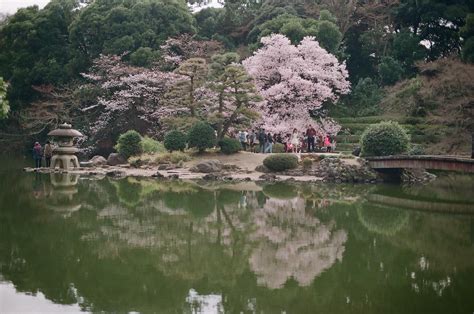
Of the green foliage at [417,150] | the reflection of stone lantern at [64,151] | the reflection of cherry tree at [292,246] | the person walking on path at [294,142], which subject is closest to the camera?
the reflection of cherry tree at [292,246]

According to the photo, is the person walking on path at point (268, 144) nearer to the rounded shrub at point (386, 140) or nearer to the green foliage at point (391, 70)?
the rounded shrub at point (386, 140)

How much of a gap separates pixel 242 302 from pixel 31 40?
3663cm

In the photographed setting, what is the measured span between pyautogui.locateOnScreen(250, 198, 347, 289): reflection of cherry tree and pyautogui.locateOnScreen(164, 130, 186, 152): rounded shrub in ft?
42.7

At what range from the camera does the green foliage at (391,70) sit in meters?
36.2

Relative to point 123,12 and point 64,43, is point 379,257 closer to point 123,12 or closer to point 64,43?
point 123,12

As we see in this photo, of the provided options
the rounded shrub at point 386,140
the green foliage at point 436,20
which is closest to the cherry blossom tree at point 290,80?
the rounded shrub at point 386,140

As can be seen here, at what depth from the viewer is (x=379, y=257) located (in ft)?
33.0

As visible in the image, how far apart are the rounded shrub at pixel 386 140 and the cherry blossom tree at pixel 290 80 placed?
288 inches

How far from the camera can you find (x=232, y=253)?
32.9ft

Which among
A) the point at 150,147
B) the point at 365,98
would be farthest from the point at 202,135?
the point at 365,98

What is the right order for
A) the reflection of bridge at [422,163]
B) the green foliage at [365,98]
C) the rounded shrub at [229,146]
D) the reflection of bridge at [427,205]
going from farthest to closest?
the green foliage at [365,98], the rounded shrub at [229,146], the reflection of bridge at [422,163], the reflection of bridge at [427,205]

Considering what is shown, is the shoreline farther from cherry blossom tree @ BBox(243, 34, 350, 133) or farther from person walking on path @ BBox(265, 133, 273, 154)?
cherry blossom tree @ BBox(243, 34, 350, 133)

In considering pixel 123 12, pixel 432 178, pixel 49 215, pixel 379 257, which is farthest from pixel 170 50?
pixel 379 257

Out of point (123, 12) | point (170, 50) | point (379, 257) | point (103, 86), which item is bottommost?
point (379, 257)
